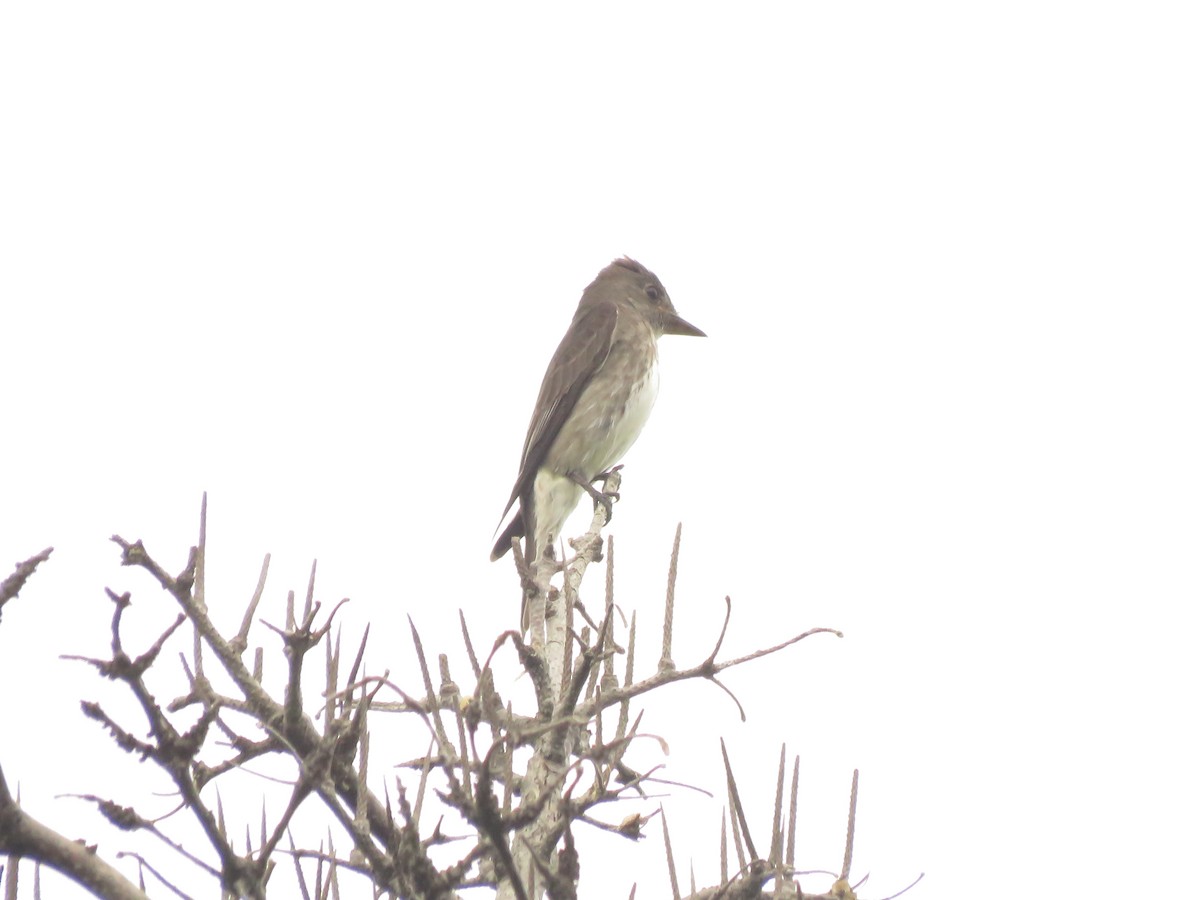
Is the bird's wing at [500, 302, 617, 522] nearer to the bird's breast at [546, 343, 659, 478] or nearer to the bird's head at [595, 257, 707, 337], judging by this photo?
the bird's breast at [546, 343, 659, 478]

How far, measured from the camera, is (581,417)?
8109mm

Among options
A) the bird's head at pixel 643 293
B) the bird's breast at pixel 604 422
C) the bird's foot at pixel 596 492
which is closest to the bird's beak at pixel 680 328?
the bird's head at pixel 643 293

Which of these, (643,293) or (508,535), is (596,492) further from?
(643,293)

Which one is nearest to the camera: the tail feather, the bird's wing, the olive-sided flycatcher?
the tail feather

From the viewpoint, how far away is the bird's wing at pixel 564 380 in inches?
319

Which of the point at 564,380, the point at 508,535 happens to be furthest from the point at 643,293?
the point at 508,535

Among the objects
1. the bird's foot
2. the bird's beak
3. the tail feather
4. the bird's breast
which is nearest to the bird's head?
the bird's beak

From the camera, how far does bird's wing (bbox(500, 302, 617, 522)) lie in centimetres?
810

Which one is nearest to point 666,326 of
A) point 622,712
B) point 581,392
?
point 581,392

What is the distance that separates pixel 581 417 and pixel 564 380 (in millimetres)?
361

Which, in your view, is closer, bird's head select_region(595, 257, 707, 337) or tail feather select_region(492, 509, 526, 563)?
tail feather select_region(492, 509, 526, 563)

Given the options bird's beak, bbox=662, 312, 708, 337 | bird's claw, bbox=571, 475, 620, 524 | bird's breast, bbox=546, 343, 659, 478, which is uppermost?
bird's beak, bbox=662, 312, 708, 337

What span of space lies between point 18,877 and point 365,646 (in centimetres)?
67

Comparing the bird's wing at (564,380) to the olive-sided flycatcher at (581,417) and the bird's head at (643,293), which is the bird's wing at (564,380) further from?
the bird's head at (643,293)
